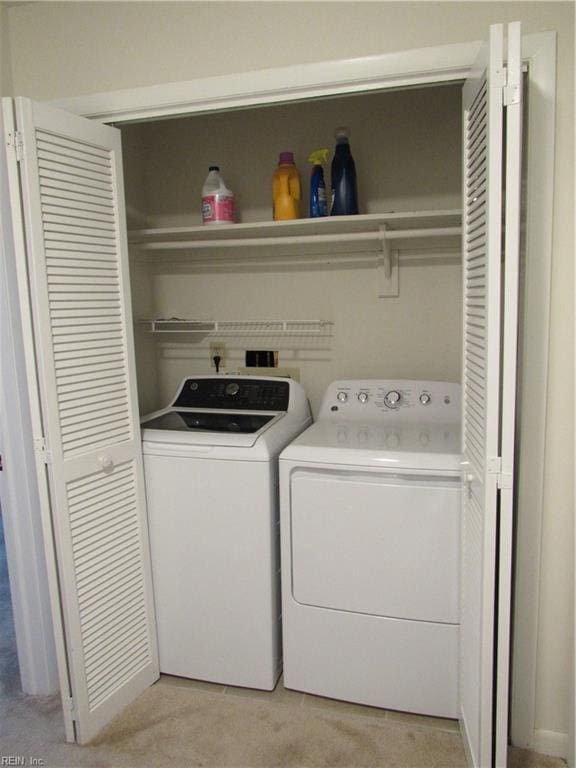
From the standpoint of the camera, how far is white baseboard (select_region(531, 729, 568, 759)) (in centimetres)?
174

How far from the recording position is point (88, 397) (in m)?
1.79

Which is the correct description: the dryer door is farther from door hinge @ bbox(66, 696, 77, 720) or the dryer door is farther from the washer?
door hinge @ bbox(66, 696, 77, 720)

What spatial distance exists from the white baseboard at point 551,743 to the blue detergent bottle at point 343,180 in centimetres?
196

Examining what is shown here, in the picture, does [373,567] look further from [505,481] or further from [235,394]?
[235,394]

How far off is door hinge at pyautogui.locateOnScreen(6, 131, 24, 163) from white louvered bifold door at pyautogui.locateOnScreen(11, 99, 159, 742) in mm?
12

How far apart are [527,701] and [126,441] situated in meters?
1.58

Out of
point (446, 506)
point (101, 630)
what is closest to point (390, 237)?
point (446, 506)

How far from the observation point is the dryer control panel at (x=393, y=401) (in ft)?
7.38

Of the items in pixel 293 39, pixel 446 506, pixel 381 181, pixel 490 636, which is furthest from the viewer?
pixel 381 181

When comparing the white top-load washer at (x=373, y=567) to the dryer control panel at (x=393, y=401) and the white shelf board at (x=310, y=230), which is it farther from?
the white shelf board at (x=310, y=230)

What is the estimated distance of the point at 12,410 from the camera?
192 centimetres

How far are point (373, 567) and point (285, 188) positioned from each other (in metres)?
1.54

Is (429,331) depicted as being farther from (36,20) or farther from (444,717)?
(36,20)

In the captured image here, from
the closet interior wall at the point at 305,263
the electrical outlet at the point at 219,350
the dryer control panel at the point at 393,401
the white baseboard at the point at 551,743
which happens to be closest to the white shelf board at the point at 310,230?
the closet interior wall at the point at 305,263
